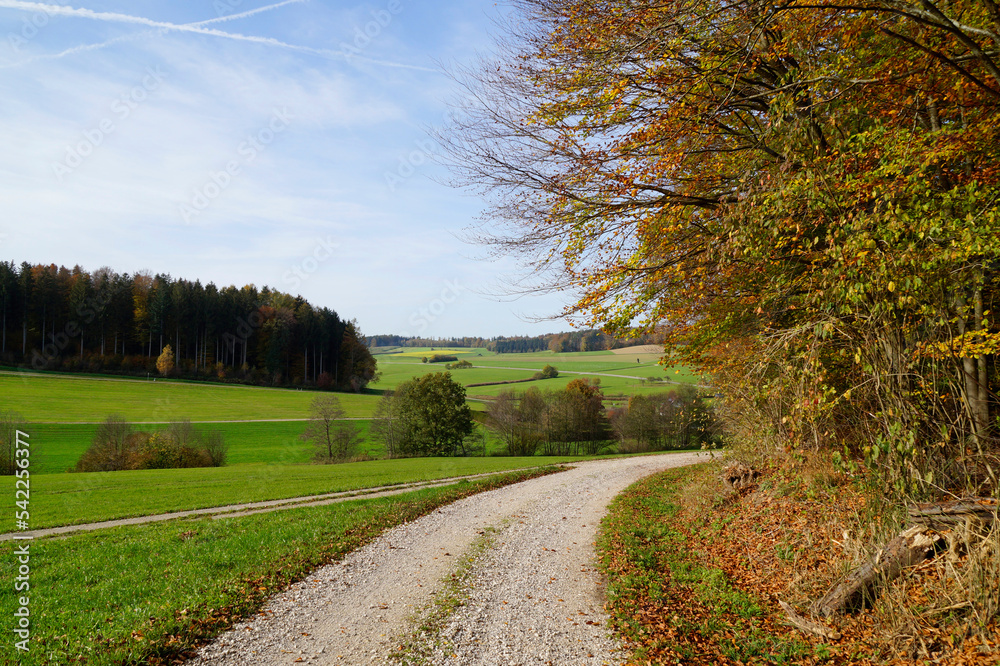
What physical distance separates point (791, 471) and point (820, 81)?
6.17 m

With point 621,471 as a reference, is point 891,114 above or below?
above

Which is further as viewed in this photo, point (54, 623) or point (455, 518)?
point (455, 518)

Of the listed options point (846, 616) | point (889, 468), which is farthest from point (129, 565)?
point (889, 468)

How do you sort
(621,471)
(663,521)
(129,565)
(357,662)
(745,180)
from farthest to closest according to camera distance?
1. (621,471)
2. (663,521)
3. (129,565)
4. (745,180)
5. (357,662)

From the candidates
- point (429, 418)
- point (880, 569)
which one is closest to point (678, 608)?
point (880, 569)

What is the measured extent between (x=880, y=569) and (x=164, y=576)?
959 centimetres

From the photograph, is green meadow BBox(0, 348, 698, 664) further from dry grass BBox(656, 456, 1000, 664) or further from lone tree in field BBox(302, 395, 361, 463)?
lone tree in field BBox(302, 395, 361, 463)

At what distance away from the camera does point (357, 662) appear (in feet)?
16.4

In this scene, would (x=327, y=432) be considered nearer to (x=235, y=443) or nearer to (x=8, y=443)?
(x=235, y=443)

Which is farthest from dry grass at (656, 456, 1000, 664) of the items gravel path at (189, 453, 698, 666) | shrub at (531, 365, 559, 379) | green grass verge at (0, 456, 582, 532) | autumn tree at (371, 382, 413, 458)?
shrub at (531, 365, 559, 379)

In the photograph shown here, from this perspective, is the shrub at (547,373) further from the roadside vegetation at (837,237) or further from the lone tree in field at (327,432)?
the roadside vegetation at (837,237)

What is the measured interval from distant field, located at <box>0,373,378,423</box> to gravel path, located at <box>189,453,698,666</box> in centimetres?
4285

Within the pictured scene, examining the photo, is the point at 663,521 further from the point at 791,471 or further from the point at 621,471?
the point at 621,471

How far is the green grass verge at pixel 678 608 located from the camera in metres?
5.13
